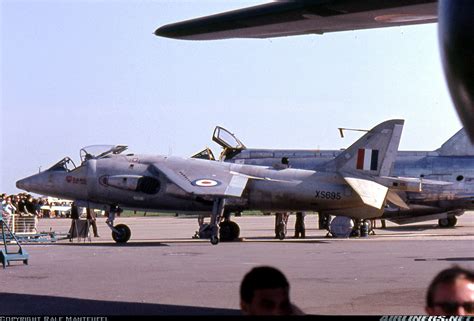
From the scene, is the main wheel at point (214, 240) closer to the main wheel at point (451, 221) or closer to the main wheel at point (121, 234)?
the main wheel at point (121, 234)

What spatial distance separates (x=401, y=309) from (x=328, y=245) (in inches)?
543

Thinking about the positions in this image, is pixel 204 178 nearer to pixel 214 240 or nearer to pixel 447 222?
pixel 214 240

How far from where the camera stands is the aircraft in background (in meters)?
3.78

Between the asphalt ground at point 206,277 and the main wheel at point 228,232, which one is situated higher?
the asphalt ground at point 206,277

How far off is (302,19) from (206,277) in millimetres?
8417

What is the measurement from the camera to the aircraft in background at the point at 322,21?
149 inches

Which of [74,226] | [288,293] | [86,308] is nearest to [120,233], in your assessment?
[74,226]

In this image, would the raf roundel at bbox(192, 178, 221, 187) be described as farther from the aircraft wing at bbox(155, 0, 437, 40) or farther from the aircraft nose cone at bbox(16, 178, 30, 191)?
the aircraft wing at bbox(155, 0, 437, 40)

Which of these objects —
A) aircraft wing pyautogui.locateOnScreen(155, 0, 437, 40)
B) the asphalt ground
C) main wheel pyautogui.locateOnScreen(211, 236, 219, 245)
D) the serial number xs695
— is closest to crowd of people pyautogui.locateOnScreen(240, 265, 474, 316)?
the asphalt ground

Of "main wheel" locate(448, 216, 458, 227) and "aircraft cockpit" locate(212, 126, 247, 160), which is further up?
"aircraft cockpit" locate(212, 126, 247, 160)

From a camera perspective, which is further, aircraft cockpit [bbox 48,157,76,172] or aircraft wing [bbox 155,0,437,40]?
aircraft cockpit [bbox 48,157,76,172]

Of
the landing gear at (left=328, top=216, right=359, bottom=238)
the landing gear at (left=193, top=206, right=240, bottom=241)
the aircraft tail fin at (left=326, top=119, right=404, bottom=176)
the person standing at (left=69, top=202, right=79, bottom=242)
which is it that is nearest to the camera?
the landing gear at (left=193, top=206, right=240, bottom=241)

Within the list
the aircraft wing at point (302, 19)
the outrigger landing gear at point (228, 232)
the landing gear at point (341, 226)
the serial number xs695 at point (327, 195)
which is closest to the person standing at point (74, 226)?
the outrigger landing gear at point (228, 232)

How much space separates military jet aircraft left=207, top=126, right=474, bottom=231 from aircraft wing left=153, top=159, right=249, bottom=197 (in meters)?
5.57
